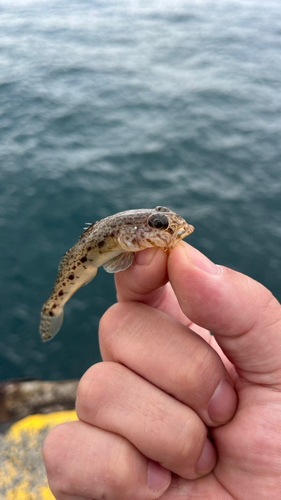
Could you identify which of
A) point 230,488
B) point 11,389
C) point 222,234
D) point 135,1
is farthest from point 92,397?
point 135,1

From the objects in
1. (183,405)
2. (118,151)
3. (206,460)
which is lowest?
(118,151)

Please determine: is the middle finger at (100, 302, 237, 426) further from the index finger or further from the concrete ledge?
the concrete ledge

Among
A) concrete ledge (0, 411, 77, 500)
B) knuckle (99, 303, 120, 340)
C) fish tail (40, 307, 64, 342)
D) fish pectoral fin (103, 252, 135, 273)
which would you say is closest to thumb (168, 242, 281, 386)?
fish pectoral fin (103, 252, 135, 273)

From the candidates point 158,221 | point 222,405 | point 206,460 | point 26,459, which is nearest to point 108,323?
point 158,221

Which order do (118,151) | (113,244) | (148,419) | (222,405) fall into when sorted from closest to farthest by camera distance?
(148,419), (222,405), (113,244), (118,151)

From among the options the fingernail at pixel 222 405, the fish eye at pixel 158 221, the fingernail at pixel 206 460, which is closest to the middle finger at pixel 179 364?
the fingernail at pixel 222 405

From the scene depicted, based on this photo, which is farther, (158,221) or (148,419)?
(158,221)

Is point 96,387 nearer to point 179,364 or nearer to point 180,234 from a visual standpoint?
point 179,364
